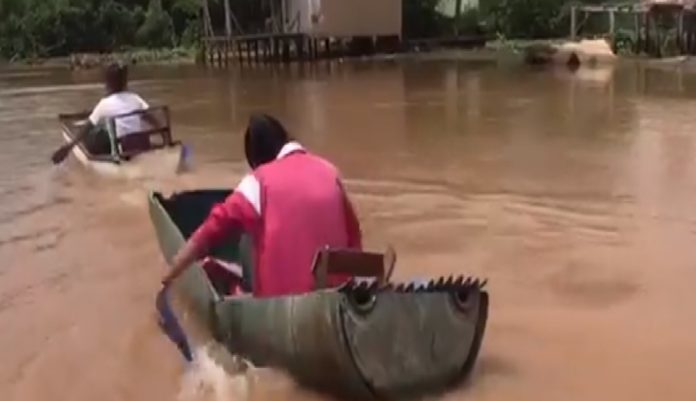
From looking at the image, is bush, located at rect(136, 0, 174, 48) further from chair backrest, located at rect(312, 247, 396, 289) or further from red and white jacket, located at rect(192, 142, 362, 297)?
chair backrest, located at rect(312, 247, 396, 289)

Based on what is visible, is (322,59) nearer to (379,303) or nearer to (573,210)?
(573,210)

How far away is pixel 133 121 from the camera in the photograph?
1288 cm

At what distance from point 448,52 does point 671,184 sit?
31.9 metres

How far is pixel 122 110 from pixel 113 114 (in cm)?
10

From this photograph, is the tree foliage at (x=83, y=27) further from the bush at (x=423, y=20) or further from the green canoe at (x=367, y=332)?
the green canoe at (x=367, y=332)

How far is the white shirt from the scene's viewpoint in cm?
1271

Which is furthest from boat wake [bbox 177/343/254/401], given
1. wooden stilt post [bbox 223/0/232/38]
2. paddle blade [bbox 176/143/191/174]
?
wooden stilt post [bbox 223/0/232/38]

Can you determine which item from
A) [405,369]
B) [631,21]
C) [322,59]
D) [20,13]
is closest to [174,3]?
[20,13]

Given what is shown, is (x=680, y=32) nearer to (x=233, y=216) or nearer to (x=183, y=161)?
(x=183, y=161)

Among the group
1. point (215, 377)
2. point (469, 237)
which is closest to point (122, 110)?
point (469, 237)

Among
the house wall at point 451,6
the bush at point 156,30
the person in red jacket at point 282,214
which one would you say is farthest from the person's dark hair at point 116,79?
the house wall at point 451,6

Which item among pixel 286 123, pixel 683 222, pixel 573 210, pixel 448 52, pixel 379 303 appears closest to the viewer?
pixel 379 303

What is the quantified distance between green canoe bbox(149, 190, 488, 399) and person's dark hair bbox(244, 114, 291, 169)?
2.27ft

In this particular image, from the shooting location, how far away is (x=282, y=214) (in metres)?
5.99
